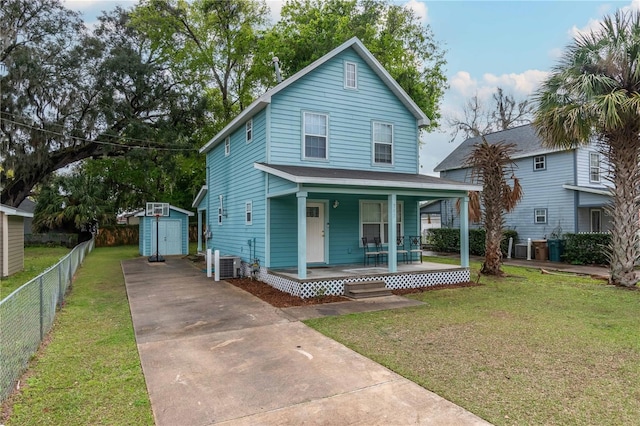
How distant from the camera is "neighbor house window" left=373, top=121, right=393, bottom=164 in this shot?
41.4 feet

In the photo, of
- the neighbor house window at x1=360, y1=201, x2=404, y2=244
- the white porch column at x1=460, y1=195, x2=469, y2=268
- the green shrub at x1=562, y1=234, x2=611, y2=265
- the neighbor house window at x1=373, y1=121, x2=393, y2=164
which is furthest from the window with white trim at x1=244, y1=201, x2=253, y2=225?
the green shrub at x1=562, y1=234, x2=611, y2=265

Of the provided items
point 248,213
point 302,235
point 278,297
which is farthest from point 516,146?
point 278,297

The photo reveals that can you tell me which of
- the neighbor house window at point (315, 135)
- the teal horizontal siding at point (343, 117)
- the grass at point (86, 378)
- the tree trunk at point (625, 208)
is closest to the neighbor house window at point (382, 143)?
the teal horizontal siding at point (343, 117)

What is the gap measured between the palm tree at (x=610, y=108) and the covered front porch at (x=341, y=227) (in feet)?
11.1

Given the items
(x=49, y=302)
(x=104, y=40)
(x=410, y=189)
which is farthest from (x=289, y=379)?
(x=104, y=40)

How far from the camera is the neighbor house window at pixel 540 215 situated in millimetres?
19297

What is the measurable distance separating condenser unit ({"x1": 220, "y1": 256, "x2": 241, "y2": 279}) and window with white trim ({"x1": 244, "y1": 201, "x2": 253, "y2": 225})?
1.29m

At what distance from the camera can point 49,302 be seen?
6.76m

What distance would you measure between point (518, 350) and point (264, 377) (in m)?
3.57

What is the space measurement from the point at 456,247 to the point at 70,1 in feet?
88.7

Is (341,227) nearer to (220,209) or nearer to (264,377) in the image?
(220,209)

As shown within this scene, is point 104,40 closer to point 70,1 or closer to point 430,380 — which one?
point 70,1

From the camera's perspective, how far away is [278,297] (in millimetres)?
9125

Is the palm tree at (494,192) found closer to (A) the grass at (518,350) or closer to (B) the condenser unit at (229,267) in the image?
(A) the grass at (518,350)
